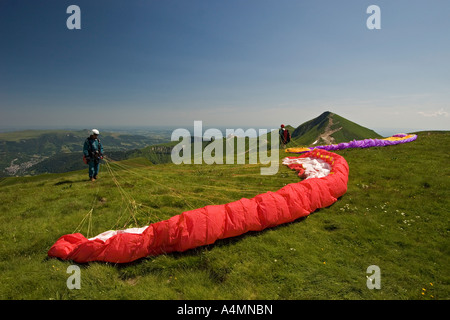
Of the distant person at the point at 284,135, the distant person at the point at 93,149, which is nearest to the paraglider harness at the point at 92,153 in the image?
the distant person at the point at 93,149

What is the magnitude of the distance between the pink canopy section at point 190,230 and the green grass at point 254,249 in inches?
11.4

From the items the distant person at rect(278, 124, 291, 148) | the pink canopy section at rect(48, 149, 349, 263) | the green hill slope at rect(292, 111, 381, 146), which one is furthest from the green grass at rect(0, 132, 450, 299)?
the green hill slope at rect(292, 111, 381, 146)

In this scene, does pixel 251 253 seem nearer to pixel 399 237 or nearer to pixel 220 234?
pixel 220 234

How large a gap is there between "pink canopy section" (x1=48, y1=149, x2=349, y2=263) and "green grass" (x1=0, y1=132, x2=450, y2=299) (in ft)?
0.95

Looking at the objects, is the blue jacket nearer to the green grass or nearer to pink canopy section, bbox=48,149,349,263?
the green grass

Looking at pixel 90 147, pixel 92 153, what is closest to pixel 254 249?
pixel 92 153

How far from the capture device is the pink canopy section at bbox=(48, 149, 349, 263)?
582 cm

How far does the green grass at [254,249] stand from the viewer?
4.77m

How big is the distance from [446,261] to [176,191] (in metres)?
11.5

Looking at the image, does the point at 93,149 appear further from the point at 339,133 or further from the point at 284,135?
the point at 339,133

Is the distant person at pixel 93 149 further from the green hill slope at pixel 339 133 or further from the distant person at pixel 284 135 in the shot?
the green hill slope at pixel 339 133

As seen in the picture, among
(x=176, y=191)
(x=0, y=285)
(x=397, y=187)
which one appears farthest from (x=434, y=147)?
(x=0, y=285)

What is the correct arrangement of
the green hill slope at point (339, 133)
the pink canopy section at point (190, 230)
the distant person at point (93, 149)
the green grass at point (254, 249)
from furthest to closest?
1. the green hill slope at point (339, 133)
2. the distant person at point (93, 149)
3. the pink canopy section at point (190, 230)
4. the green grass at point (254, 249)

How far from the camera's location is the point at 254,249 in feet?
20.6
